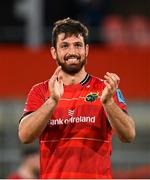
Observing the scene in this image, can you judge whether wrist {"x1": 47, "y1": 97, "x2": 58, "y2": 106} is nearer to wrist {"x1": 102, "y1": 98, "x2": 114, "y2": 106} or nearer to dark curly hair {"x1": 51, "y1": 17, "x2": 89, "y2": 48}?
wrist {"x1": 102, "y1": 98, "x2": 114, "y2": 106}

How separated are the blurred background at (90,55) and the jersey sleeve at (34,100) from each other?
6.30m

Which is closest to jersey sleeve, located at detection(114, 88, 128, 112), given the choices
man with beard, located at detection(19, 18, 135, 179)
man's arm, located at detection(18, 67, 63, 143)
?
man with beard, located at detection(19, 18, 135, 179)

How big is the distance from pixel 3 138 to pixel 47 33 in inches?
72.4

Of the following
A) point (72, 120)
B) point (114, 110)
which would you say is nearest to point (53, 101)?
point (72, 120)

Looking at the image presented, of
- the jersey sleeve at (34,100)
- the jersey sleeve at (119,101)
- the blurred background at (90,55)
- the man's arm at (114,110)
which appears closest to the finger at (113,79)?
the man's arm at (114,110)

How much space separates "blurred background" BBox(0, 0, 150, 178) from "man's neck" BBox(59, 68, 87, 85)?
6.31 m

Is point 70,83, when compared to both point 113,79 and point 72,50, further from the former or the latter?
point 113,79

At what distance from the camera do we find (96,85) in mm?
5328

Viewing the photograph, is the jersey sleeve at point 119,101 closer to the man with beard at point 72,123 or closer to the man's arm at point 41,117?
the man with beard at point 72,123

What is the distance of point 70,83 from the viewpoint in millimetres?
5273

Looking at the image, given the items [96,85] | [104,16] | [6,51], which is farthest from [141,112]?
[96,85]

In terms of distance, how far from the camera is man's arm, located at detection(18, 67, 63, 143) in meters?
5.01

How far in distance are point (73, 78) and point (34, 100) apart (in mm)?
267

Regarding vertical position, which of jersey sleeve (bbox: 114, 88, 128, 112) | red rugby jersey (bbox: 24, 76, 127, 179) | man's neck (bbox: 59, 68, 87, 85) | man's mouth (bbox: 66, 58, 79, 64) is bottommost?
red rugby jersey (bbox: 24, 76, 127, 179)
